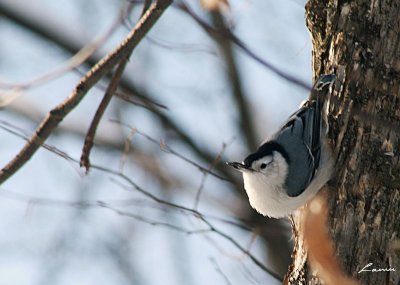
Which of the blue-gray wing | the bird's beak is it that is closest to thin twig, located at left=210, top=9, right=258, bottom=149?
the bird's beak

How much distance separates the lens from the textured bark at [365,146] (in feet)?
8.04

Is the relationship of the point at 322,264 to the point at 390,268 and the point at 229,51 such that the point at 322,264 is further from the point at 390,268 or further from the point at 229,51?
the point at 229,51

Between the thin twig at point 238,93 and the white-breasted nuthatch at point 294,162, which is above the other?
the thin twig at point 238,93

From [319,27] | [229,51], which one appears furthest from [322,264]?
[229,51]

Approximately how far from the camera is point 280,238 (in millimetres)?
5227

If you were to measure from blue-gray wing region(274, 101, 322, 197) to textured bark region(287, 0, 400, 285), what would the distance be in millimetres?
75

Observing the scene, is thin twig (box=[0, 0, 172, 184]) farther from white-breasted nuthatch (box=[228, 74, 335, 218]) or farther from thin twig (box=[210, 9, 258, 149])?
thin twig (box=[210, 9, 258, 149])

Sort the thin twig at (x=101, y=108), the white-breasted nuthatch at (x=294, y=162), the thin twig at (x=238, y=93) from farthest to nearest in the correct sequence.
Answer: the thin twig at (x=238, y=93) → the thin twig at (x=101, y=108) → the white-breasted nuthatch at (x=294, y=162)

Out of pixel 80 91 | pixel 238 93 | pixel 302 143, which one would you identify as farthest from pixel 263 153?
pixel 238 93

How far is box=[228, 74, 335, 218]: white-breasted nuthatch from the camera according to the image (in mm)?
2674

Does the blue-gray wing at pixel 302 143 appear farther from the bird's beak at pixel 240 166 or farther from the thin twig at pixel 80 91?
the thin twig at pixel 80 91

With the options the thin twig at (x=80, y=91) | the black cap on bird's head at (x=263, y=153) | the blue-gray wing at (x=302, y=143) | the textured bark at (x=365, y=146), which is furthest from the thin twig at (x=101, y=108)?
the textured bark at (x=365, y=146)

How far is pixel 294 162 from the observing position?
9.73 ft

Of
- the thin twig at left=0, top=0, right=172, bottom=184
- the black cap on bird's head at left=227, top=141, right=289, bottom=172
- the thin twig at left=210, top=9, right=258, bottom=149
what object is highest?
the thin twig at left=210, top=9, right=258, bottom=149
